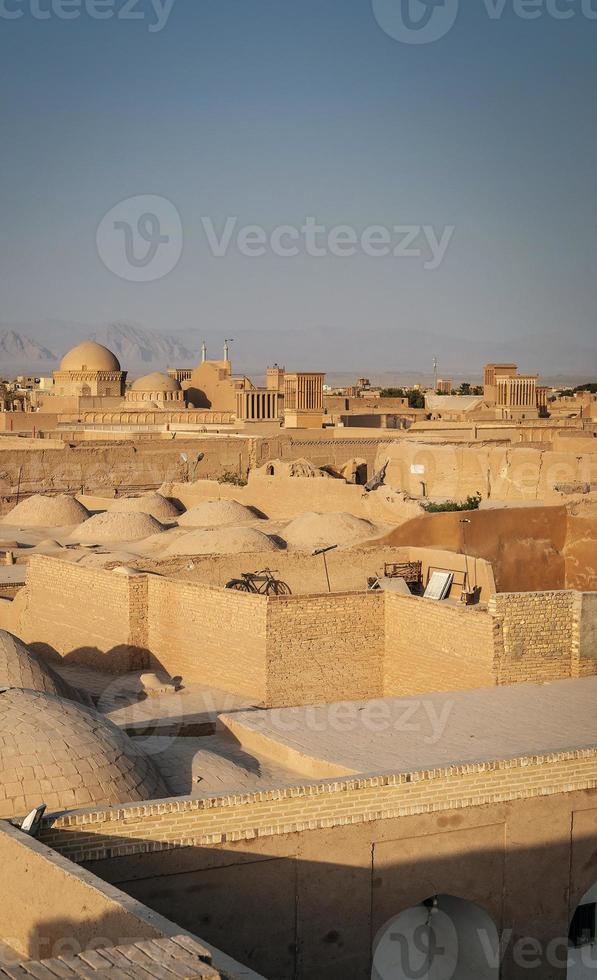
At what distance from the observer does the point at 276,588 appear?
16891mm

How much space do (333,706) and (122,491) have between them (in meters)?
19.3

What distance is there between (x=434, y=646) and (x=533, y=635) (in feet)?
3.53

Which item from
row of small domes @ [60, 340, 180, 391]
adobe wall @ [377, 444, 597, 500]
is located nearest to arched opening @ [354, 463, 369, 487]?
adobe wall @ [377, 444, 597, 500]

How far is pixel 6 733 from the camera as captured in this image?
923 centimetres

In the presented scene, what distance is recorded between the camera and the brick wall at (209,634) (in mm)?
13969

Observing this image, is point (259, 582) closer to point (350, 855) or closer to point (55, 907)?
point (350, 855)

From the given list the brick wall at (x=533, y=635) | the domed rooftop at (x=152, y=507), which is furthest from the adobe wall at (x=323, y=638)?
the domed rooftop at (x=152, y=507)

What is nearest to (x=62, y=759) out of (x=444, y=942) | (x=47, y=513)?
(x=444, y=942)

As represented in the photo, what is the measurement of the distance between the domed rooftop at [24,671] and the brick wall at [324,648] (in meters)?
2.23

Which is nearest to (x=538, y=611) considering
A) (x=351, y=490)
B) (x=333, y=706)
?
(x=333, y=706)

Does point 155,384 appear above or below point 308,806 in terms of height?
above

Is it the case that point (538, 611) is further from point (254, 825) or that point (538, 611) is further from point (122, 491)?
point (122, 491)

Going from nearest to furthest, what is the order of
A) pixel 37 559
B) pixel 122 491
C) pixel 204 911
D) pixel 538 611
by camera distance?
pixel 204 911
pixel 538 611
pixel 37 559
pixel 122 491

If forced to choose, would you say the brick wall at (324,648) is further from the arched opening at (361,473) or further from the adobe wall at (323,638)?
the arched opening at (361,473)
